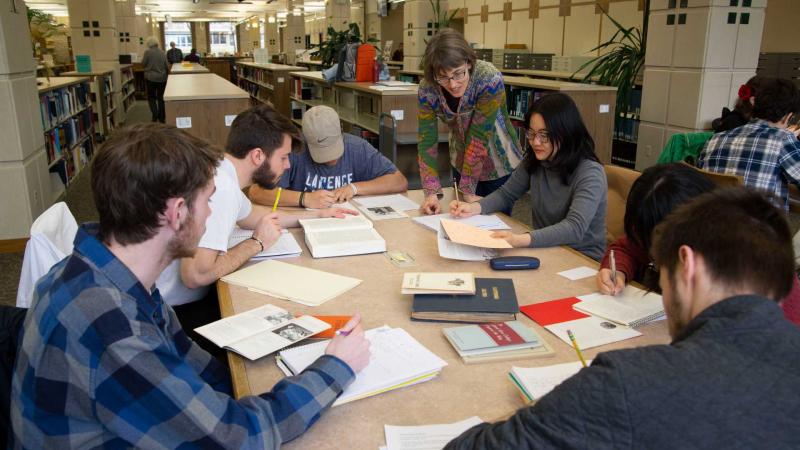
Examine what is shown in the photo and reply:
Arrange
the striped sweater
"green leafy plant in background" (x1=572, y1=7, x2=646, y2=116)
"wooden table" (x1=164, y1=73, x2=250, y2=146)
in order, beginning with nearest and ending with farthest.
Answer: the striped sweater < "wooden table" (x1=164, y1=73, x2=250, y2=146) < "green leafy plant in background" (x1=572, y1=7, x2=646, y2=116)

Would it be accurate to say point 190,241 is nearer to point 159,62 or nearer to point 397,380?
point 397,380

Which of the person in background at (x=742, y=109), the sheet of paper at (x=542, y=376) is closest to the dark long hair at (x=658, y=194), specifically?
the sheet of paper at (x=542, y=376)

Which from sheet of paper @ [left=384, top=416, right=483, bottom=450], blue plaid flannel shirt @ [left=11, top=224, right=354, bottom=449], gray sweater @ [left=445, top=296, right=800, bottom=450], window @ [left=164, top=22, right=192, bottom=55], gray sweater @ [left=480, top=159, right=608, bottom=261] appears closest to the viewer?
gray sweater @ [left=445, top=296, right=800, bottom=450]

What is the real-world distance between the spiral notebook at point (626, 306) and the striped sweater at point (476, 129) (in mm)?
1220

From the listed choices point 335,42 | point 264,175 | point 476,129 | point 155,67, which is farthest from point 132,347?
point 155,67

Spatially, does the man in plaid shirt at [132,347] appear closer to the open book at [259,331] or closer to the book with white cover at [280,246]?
Result: the open book at [259,331]

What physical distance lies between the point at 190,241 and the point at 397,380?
49 centimetres

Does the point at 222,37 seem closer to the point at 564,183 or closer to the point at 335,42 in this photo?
the point at 335,42

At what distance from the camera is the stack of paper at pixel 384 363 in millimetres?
1177

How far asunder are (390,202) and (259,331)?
1.36 m

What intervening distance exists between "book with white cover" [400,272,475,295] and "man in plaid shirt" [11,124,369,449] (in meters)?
0.48

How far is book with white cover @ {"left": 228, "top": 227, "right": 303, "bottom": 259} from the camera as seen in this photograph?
198 cm

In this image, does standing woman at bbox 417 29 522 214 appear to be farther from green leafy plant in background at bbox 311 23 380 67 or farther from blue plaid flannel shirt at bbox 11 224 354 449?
green leafy plant in background at bbox 311 23 380 67

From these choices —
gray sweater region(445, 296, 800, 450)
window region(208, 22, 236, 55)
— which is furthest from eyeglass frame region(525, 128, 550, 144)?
window region(208, 22, 236, 55)
